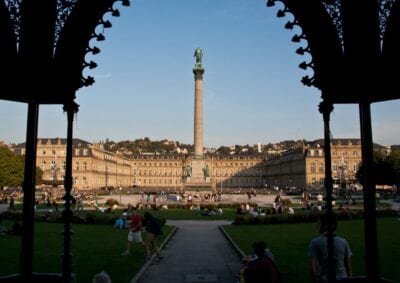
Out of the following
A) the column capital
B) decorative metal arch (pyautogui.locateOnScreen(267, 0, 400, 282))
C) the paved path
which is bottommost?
the paved path

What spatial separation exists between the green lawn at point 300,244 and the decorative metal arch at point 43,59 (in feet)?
29.2

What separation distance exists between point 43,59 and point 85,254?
12.9 metres

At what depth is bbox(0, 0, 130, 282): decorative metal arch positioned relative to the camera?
773 centimetres

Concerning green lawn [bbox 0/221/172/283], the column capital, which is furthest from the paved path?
the column capital

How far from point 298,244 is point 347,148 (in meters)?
118

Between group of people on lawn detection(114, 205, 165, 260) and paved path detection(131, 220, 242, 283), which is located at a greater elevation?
group of people on lawn detection(114, 205, 165, 260)

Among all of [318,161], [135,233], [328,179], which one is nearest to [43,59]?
[328,179]

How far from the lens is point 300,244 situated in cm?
2211

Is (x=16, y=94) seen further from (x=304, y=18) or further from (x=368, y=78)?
(x=368, y=78)

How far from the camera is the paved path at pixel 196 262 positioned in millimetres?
14672

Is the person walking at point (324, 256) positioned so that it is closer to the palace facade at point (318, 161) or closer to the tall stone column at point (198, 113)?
the tall stone column at point (198, 113)

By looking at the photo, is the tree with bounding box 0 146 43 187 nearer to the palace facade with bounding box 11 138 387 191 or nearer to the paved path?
the palace facade with bounding box 11 138 387 191

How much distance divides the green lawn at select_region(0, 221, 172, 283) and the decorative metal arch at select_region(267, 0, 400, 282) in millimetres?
8819

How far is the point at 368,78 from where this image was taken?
25.9 feet
